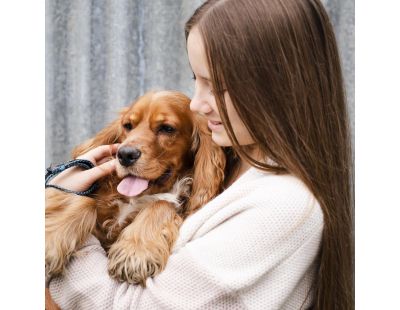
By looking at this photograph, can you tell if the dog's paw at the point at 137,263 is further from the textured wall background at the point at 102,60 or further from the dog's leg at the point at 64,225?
the textured wall background at the point at 102,60

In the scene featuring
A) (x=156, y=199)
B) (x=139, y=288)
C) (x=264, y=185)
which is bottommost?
(x=139, y=288)

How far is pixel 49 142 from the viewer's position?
44.9 inches

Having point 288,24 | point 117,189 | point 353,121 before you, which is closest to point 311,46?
point 288,24

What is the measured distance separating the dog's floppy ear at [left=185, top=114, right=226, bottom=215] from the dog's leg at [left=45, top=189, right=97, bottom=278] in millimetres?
224

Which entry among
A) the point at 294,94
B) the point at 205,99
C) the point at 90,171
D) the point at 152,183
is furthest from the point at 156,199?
the point at 294,94

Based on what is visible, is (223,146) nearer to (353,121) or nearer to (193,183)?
(193,183)

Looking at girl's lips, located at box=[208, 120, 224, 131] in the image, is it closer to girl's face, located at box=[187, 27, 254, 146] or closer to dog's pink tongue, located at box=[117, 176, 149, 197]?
girl's face, located at box=[187, 27, 254, 146]

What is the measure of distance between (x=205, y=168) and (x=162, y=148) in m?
0.10

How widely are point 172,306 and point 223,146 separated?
35 cm

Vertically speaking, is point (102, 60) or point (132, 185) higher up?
point (102, 60)

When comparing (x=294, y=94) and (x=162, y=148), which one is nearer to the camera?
(x=294, y=94)

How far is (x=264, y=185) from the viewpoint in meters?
1.04

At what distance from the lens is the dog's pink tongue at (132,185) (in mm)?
1146

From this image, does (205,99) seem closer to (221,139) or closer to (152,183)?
(221,139)
